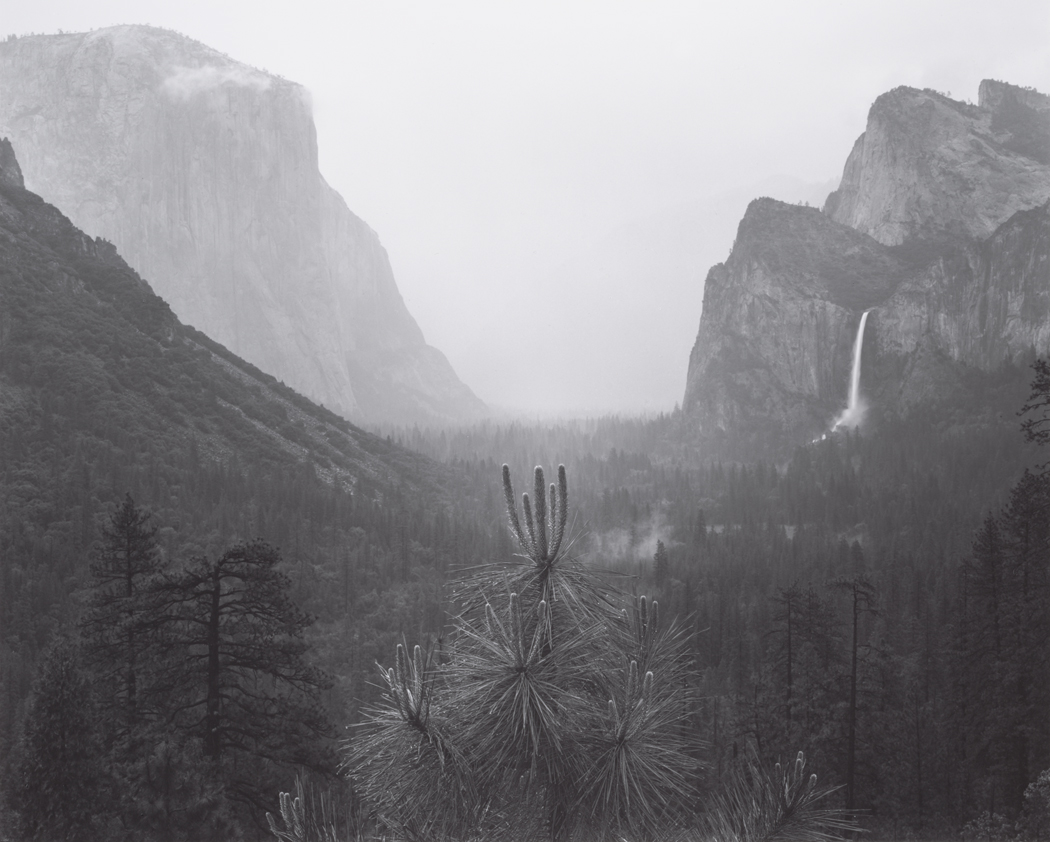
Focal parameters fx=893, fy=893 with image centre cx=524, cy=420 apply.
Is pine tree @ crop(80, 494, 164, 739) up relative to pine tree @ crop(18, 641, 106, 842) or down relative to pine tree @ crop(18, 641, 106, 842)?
up

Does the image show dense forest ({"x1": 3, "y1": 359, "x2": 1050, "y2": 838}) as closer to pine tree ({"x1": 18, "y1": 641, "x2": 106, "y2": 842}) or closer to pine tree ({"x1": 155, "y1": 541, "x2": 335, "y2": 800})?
pine tree ({"x1": 18, "y1": 641, "x2": 106, "y2": 842})

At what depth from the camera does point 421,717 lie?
25.4 ft

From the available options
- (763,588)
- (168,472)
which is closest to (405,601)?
(168,472)

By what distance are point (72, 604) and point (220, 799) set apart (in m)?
48.8

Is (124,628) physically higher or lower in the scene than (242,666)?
higher

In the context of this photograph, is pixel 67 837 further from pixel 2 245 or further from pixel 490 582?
pixel 2 245

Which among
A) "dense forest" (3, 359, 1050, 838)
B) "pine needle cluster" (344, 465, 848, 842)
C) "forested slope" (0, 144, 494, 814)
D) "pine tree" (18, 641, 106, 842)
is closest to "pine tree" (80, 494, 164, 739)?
"dense forest" (3, 359, 1050, 838)

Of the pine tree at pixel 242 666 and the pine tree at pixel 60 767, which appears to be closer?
the pine tree at pixel 60 767

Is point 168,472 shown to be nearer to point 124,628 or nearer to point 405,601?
point 405,601

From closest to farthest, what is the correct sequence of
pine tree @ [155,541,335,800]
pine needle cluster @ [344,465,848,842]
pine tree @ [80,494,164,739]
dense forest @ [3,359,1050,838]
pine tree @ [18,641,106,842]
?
pine needle cluster @ [344,465,848,842]
pine tree @ [18,641,106,842]
pine tree @ [155,541,335,800]
pine tree @ [80,494,164,739]
dense forest @ [3,359,1050,838]

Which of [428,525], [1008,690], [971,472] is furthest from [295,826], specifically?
[971,472]

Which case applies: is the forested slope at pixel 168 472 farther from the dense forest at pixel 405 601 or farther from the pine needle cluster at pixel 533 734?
the pine needle cluster at pixel 533 734

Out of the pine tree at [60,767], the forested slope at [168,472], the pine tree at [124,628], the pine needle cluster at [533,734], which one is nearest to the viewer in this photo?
the pine needle cluster at [533,734]

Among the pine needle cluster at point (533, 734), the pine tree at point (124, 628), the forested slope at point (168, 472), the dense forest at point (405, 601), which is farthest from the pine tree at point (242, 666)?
the forested slope at point (168, 472)
